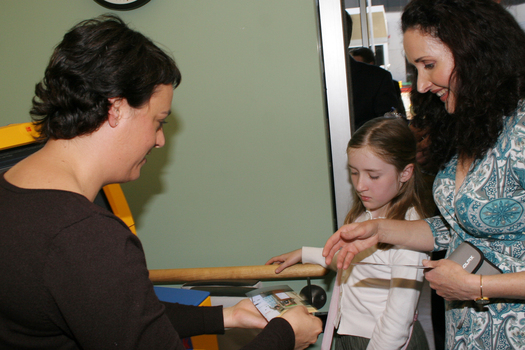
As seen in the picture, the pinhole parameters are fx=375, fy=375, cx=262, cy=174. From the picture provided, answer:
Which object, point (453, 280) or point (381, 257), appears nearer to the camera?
point (453, 280)

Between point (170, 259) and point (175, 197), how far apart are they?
286mm

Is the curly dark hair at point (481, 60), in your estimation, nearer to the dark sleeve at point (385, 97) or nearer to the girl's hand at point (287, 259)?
the dark sleeve at point (385, 97)

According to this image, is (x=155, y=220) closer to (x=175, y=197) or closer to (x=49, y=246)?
(x=175, y=197)

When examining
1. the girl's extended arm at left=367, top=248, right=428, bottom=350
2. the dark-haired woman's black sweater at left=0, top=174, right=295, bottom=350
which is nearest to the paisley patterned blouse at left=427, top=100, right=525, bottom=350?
the girl's extended arm at left=367, top=248, right=428, bottom=350

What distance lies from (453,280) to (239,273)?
0.75 m

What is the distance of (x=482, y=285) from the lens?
0.86 m

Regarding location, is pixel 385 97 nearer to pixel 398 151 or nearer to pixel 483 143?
pixel 398 151

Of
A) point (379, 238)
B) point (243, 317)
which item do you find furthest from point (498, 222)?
point (243, 317)

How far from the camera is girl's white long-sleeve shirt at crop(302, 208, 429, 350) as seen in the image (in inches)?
43.0

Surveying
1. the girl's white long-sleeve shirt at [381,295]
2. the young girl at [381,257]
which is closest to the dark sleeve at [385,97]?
the young girl at [381,257]

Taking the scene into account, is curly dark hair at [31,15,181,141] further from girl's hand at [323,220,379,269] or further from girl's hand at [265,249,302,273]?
girl's hand at [265,249,302,273]

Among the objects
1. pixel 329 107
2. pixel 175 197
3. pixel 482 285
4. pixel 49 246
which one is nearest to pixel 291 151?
pixel 329 107

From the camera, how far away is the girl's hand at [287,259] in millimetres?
1384

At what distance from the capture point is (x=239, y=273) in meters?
1.41
